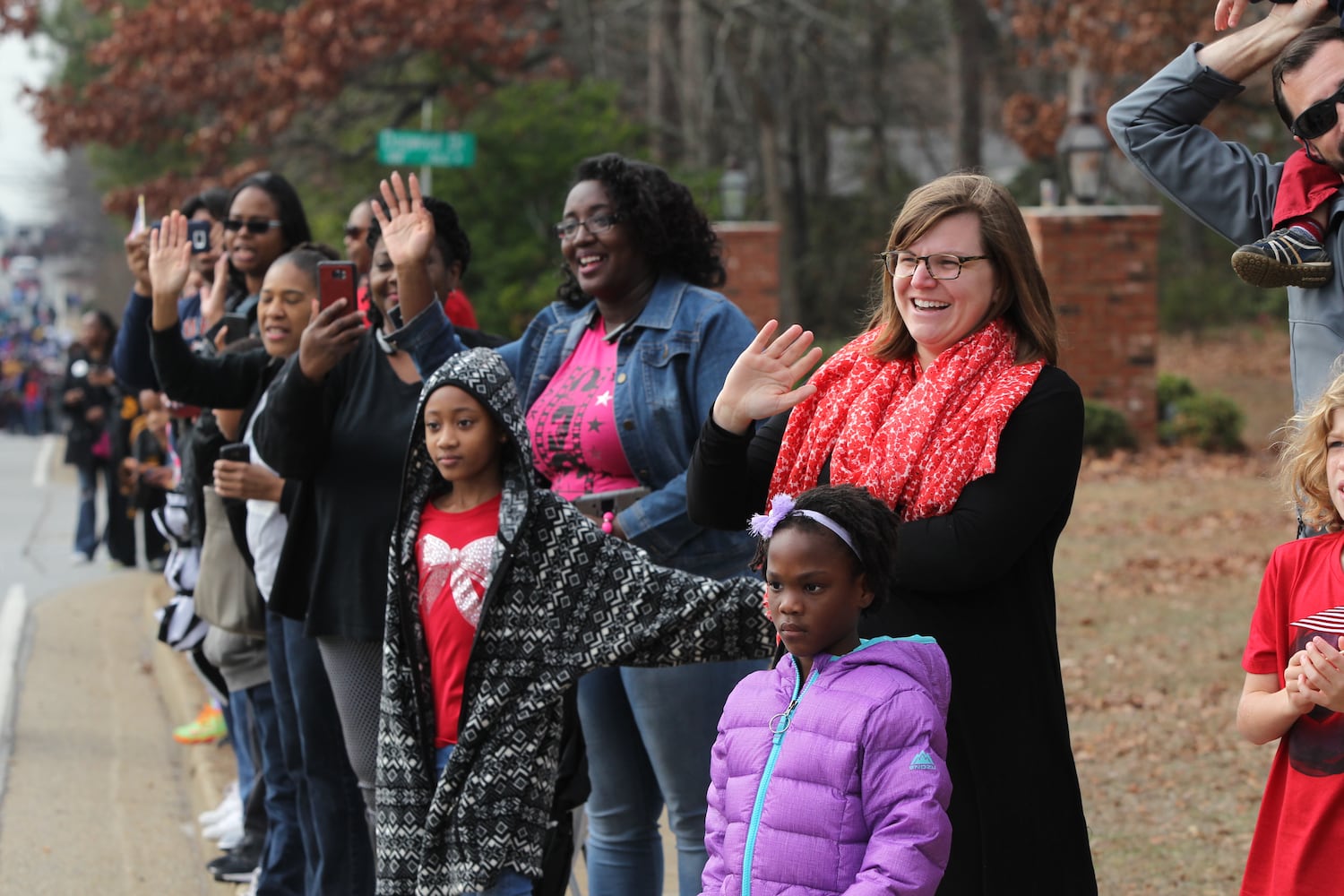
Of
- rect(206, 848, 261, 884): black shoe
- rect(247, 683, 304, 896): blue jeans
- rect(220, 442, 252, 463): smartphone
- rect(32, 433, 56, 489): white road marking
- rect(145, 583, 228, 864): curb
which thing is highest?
rect(220, 442, 252, 463): smartphone

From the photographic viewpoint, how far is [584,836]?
4852mm

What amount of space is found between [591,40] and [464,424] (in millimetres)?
17442

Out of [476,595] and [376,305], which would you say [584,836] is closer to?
[476,595]

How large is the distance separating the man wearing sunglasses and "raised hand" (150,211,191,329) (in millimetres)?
2924

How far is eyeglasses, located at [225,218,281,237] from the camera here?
563cm

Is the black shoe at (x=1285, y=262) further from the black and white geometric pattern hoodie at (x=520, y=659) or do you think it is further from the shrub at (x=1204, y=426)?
the shrub at (x=1204, y=426)

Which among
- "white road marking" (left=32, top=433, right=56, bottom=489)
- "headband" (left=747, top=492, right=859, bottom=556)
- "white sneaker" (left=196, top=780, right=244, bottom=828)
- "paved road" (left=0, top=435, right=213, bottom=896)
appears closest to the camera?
"headband" (left=747, top=492, right=859, bottom=556)

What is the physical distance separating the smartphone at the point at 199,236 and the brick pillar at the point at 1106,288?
1220 cm

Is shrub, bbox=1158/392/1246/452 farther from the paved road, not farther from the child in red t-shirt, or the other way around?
the child in red t-shirt

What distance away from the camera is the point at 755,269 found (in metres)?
17.0

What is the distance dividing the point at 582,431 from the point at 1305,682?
203 centimetres

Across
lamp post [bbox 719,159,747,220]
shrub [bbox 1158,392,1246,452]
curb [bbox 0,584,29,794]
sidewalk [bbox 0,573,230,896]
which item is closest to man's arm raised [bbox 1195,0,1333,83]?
sidewalk [bbox 0,573,230,896]

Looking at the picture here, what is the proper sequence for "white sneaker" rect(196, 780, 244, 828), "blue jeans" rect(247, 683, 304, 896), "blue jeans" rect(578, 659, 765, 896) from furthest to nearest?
Result: "white sneaker" rect(196, 780, 244, 828) < "blue jeans" rect(247, 683, 304, 896) < "blue jeans" rect(578, 659, 765, 896)

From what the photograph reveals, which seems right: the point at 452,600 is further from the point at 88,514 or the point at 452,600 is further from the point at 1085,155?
the point at 1085,155
